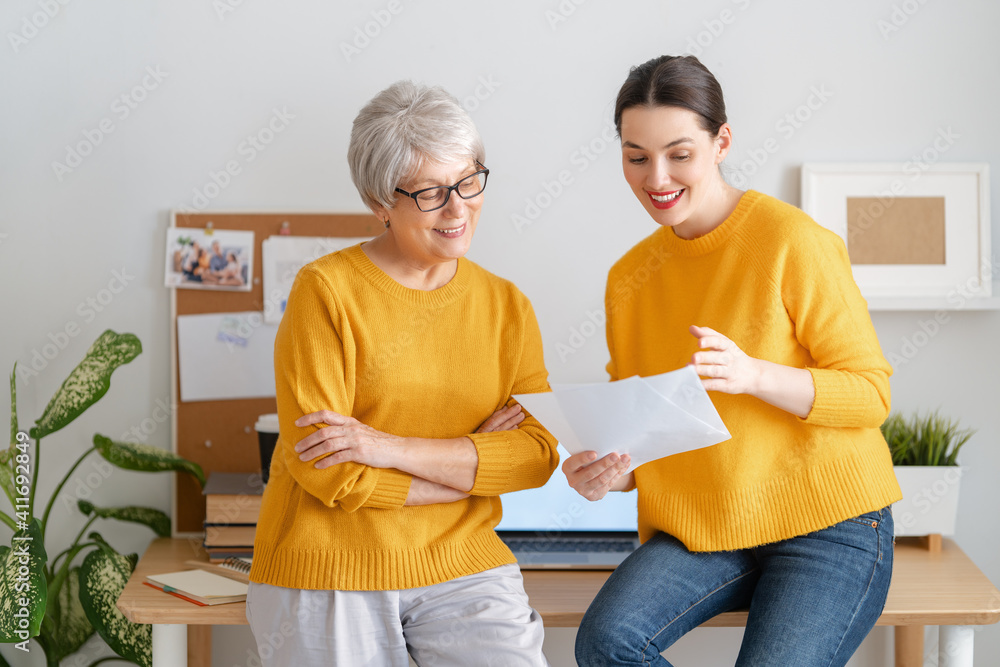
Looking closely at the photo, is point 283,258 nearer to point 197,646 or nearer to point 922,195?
point 197,646

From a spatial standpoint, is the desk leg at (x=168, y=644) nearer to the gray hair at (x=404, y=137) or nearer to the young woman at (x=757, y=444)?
the young woman at (x=757, y=444)

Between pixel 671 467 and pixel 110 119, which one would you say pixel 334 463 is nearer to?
pixel 671 467

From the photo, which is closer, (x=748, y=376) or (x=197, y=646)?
(x=748, y=376)

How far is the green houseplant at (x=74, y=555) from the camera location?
1.65 metres

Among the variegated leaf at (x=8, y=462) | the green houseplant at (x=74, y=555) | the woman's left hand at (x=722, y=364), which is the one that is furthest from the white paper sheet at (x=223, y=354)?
the woman's left hand at (x=722, y=364)

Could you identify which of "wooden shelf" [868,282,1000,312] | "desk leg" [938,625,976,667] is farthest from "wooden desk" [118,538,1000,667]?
"wooden shelf" [868,282,1000,312]

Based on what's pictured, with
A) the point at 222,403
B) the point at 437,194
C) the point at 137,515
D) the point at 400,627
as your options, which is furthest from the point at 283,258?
the point at 400,627

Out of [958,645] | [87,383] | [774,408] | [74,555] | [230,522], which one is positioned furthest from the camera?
[74,555]

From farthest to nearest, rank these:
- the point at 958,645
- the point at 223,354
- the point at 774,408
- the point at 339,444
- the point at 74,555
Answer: the point at 223,354
the point at 74,555
the point at 958,645
the point at 774,408
the point at 339,444

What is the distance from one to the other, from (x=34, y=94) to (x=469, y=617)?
161cm

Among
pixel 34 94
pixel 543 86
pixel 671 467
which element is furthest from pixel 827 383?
pixel 34 94

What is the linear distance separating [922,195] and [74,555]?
215 cm

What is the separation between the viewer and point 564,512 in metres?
1.94

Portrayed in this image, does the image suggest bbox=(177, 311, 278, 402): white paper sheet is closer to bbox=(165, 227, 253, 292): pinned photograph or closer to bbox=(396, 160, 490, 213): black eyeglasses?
bbox=(165, 227, 253, 292): pinned photograph
